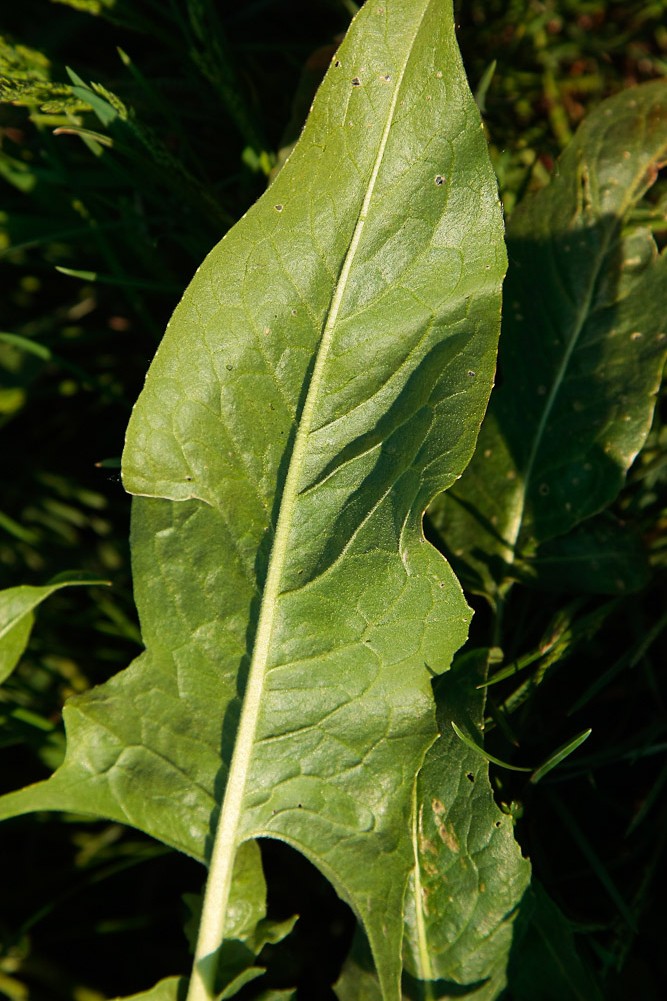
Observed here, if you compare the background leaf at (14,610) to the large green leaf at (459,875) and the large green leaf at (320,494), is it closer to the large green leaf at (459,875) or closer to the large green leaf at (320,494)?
the large green leaf at (320,494)

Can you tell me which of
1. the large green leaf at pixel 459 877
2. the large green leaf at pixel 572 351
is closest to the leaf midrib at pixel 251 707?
the large green leaf at pixel 459 877

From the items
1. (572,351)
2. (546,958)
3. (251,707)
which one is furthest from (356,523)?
(546,958)

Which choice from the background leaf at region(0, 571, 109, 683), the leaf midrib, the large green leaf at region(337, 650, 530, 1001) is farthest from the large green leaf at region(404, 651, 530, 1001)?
the background leaf at region(0, 571, 109, 683)

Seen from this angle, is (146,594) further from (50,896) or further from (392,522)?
(50,896)

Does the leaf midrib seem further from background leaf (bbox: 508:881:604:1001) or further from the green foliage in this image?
background leaf (bbox: 508:881:604:1001)

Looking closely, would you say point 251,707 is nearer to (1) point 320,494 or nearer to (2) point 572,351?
(1) point 320,494

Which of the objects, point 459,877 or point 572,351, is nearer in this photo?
point 459,877

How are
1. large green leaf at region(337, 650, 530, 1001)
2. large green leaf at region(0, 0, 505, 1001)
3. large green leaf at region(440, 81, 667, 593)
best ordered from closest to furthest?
large green leaf at region(0, 0, 505, 1001)
large green leaf at region(337, 650, 530, 1001)
large green leaf at region(440, 81, 667, 593)
